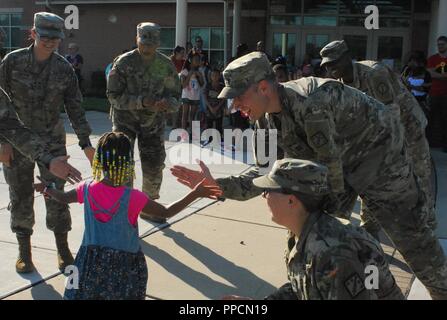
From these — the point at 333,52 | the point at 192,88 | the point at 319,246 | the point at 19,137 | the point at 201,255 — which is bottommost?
the point at 201,255

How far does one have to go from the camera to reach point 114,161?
9.66 ft

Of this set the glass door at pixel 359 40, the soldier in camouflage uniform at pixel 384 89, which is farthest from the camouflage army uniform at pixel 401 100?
the glass door at pixel 359 40

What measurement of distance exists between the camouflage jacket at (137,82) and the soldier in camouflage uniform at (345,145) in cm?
246

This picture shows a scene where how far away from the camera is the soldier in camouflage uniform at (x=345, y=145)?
3035mm

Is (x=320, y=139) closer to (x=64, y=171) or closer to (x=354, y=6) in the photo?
(x=64, y=171)

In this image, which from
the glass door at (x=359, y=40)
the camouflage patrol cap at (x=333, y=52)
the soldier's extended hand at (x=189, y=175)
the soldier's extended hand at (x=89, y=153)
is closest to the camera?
the soldier's extended hand at (x=189, y=175)

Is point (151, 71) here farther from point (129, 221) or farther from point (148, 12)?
point (148, 12)

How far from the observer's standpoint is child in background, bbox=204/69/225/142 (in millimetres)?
10844

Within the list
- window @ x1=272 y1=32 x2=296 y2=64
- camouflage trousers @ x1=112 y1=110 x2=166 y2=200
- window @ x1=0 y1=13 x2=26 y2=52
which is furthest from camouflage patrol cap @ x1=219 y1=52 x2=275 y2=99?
window @ x1=0 y1=13 x2=26 y2=52

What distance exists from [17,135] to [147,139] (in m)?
2.02

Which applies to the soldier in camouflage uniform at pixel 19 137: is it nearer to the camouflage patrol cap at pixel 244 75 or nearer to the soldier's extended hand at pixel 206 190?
the soldier's extended hand at pixel 206 190

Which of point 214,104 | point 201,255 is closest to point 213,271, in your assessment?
point 201,255

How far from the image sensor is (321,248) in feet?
7.19
